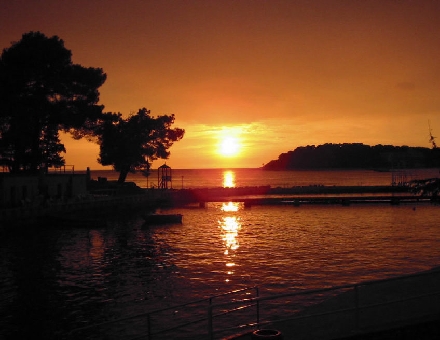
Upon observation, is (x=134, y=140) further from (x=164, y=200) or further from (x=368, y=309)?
(x=368, y=309)

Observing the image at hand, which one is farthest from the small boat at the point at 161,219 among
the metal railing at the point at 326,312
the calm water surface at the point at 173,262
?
the metal railing at the point at 326,312

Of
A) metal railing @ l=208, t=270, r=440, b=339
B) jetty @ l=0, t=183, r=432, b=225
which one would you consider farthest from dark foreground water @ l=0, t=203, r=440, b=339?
metal railing @ l=208, t=270, r=440, b=339

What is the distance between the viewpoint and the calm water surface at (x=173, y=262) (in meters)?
23.4

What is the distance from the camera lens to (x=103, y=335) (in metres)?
19.0

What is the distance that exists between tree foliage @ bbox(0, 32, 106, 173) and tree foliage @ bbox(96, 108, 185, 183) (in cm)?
819

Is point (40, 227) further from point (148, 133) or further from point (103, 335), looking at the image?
point (148, 133)

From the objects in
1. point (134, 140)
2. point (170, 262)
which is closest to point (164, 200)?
point (134, 140)

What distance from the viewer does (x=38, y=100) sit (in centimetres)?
6244

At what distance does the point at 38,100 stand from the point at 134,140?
27554 millimetres

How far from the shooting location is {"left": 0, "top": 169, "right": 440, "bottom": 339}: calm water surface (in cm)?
2344

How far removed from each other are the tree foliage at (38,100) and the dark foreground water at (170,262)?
1511 cm

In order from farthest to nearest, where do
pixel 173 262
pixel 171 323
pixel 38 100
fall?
pixel 38 100
pixel 173 262
pixel 171 323

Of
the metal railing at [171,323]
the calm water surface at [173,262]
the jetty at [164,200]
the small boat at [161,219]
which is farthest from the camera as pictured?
the small boat at [161,219]

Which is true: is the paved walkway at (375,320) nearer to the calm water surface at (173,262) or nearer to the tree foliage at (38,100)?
the calm water surface at (173,262)
